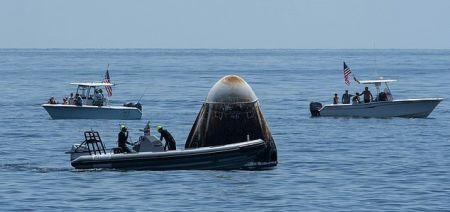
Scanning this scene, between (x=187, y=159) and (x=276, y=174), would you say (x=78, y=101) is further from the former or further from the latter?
(x=187, y=159)

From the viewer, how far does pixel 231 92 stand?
1724 inches

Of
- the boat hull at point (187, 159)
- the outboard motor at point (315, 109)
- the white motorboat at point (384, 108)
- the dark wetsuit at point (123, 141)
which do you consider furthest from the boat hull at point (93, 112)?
the boat hull at point (187, 159)

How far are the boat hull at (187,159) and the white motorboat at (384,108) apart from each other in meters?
33.3

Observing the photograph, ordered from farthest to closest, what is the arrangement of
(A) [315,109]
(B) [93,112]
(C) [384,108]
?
1. (A) [315,109]
2. (C) [384,108]
3. (B) [93,112]

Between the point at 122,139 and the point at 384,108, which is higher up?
the point at 384,108

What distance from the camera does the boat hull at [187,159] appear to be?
43156 mm

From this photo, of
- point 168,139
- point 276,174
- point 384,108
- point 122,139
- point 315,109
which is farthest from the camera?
point 315,109

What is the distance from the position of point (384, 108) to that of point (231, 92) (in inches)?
1338

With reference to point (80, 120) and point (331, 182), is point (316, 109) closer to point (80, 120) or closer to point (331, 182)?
point (80, 120)

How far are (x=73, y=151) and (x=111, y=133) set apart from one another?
22.8m

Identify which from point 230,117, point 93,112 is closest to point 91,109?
point 93,112

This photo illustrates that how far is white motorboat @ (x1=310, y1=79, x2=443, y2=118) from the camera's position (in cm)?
7631

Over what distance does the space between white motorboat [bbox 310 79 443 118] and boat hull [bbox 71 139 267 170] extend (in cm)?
3325

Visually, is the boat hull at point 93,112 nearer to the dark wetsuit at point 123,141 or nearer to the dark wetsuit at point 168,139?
the dark wetsuit at point 123,141
